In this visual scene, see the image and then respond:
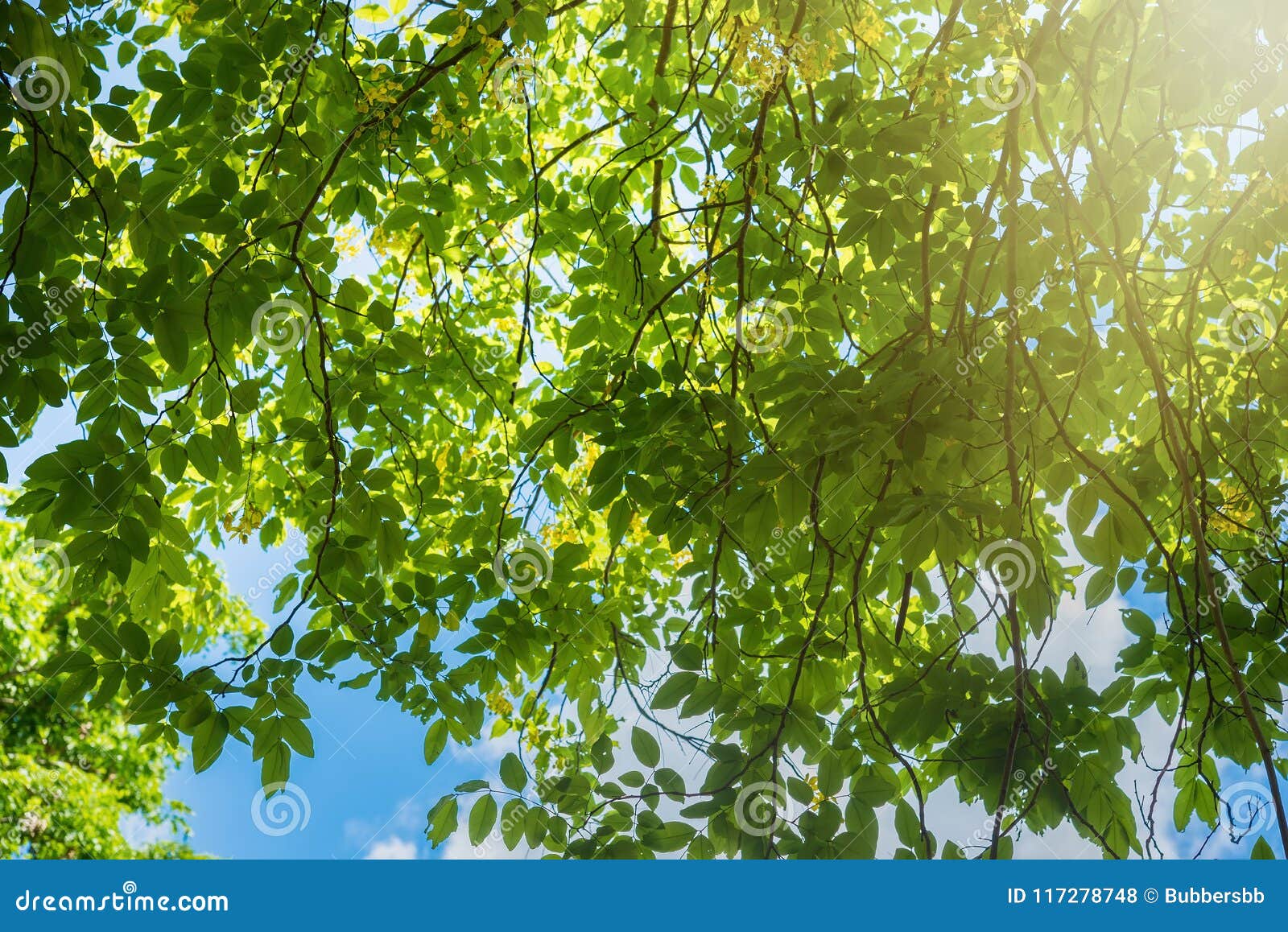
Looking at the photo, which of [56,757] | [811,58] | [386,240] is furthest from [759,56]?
[56,757]

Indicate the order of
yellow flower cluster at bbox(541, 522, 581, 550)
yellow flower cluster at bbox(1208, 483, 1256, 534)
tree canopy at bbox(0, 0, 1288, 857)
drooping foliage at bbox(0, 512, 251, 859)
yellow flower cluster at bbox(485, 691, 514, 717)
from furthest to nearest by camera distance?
drooping foliage at bbox(0, 512, 251, 859), yellow flower cluster at bbox(541, 522, 581, 550), yellow flower cluster at bbox(485, 691, 514, 717), yellow flower cluster at bbox(1208, 483, 1256, 534), tree canopy at bbox(0, 0, 1288, 857)

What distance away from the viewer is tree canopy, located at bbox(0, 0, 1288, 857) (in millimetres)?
1689

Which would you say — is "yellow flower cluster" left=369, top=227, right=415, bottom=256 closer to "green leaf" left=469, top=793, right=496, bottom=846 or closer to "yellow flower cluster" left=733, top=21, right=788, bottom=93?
"yellow flower cluster" left=733, top=21, right=788, bottom=93

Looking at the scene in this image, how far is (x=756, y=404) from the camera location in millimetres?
2121

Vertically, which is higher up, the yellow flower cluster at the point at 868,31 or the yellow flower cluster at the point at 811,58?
the yellow flower cluster at the point at 868,31

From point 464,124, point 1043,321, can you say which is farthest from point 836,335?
point 464,124

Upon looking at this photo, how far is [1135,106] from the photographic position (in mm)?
2543

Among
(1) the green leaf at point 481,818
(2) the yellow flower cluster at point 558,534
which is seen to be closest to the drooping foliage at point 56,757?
(2) the yellow flower cluster at point 558,534

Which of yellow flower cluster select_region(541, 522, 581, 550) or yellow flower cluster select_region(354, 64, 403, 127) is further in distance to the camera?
yellow flower cluster select_region(541, 522, 581, 550)

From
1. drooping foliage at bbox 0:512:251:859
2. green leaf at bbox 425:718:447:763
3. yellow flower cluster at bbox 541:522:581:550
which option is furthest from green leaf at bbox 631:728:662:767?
drooping foliage at bbox 0:512:251:859

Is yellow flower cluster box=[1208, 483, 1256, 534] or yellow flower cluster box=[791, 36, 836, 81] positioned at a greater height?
yellow flower cluster box=[791, 36, 836, 81]

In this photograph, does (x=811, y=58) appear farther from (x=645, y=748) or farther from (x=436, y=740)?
(x=436, y=740)

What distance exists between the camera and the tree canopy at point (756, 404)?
5.54 ft

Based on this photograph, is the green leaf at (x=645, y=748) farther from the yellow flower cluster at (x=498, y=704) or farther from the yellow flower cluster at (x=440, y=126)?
the yellow flower cluster at (x=440, y=126)
